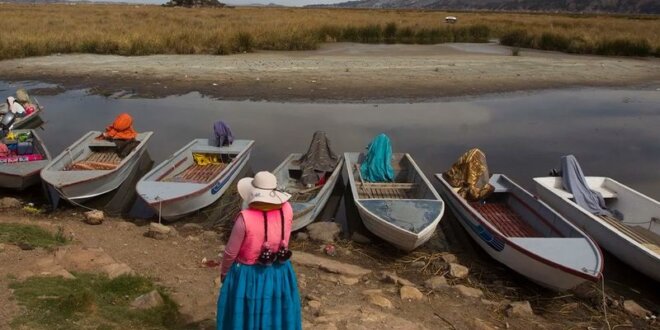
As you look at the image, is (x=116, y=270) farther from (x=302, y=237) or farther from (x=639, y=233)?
(x=639, y=233)

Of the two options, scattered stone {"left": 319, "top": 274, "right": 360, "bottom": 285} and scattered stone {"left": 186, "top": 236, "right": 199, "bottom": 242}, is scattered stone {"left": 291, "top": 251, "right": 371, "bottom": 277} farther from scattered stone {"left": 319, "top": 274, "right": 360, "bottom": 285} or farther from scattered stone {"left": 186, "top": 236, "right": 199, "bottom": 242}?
scattered stone {"left": 186, "top": 236, "right": 199, "bottom": 242}

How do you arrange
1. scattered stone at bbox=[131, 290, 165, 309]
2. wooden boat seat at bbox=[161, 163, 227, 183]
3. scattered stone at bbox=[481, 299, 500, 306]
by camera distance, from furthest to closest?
wooden boat seat at bbox=[161, 163, 227, 183]
scattered stone at bbox=[481, 299, 500, 306]
scattered stone at bbox=[131, 290, 165, 309]

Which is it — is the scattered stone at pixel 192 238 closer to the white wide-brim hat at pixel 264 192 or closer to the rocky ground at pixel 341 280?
the rocky ground at pixel 341 280

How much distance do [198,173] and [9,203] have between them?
12.1ft

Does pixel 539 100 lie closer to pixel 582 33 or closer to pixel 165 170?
pixel 165 170

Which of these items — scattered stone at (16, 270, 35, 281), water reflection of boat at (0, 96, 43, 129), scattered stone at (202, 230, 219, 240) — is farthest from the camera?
water reflection of boat at (0, 96, 43, 129)

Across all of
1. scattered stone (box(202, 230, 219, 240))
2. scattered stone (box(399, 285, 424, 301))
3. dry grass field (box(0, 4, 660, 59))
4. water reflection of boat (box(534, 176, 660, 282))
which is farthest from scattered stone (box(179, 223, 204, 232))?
dry grass field (box(0, 4, 660, 59))

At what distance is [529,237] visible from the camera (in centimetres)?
875

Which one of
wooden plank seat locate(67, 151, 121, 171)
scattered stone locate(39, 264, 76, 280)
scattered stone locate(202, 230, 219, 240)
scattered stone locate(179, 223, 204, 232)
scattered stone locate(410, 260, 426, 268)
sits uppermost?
scattered stone locate(39, 264, 76, 280)

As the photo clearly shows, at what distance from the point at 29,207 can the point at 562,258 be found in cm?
947

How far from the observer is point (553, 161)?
45.0 ft

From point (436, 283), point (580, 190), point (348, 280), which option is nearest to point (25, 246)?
point (348, 280)

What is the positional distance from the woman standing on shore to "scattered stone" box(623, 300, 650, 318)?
5423mm

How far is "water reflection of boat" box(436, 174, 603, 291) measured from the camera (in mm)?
7133
